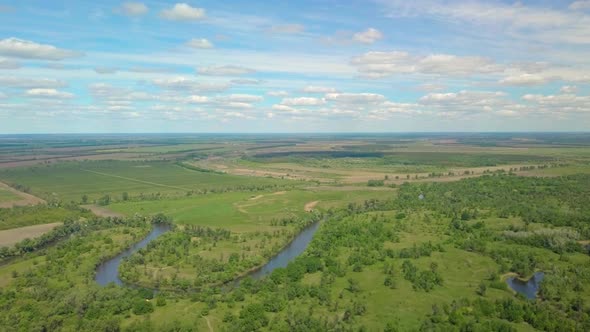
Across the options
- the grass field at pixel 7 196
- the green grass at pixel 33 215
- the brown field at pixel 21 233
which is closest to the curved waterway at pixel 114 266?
the brown field at pixel 21 233

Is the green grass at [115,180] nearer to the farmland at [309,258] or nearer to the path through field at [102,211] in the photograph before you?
the farmland at [309,258]

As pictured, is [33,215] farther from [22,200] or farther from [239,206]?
[239,206]

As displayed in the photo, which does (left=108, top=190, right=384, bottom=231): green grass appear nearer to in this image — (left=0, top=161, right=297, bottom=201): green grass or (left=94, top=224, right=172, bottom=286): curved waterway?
(left=94, top=224, right=172, bottom=286): curved waterway

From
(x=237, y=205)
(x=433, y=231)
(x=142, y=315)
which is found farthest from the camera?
(x=237, y=205)

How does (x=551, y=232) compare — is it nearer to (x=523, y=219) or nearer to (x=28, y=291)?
(x=523, y=219)

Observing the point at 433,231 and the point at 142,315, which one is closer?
the point at 142,315

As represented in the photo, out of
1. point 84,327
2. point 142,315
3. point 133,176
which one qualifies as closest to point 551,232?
point 142,315

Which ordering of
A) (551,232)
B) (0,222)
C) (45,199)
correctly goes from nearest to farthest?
1. (551,232)
2. (0,222)
3. (45,199)
